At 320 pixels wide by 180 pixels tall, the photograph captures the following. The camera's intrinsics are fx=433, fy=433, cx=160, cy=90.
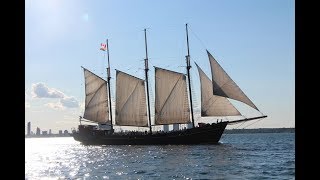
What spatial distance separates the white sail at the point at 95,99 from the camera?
90250mm

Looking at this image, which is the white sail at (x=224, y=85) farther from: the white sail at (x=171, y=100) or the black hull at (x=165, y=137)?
the black hull at (x=165, y=137)

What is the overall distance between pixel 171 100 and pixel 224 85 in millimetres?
12249

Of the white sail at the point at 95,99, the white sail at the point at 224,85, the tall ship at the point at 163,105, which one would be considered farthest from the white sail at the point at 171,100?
the white sail at the point at 95,99

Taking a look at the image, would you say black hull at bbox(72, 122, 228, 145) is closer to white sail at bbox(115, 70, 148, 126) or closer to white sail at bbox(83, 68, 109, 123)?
white sail at bbox(115, 70, 148, 126)

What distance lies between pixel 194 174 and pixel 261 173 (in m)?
5.30

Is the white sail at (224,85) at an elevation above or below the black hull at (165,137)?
above

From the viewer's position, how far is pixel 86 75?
91562 mm

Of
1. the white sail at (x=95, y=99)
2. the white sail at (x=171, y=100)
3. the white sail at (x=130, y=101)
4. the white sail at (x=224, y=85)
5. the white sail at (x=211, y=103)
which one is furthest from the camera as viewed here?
the white sail at (x=95, y=99)

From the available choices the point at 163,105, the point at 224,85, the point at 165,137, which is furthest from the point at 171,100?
the point at 224,85

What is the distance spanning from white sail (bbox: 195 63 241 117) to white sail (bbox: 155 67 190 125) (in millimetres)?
4692

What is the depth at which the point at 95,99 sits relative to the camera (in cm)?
9075

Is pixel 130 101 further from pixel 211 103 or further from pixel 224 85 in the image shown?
pixel 224 85

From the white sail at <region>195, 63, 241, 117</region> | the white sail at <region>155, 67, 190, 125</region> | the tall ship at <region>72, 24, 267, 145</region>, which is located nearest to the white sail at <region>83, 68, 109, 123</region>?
the tall ship at <region>72, 24, 267, 145</region>
